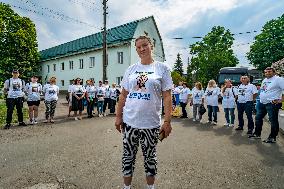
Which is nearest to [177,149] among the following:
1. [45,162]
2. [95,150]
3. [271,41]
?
[95,150]

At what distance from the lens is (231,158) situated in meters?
5.90

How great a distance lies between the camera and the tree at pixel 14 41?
3916cm

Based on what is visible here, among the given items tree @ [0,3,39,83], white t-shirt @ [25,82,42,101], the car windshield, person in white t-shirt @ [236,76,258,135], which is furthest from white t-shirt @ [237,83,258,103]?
tree @ [0,3,39,83]

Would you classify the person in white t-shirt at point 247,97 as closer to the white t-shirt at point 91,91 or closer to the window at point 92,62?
the white t-shirt at point 91,91

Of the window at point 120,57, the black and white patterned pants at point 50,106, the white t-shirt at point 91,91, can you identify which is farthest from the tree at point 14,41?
the black and white patterned pants at point 50,106

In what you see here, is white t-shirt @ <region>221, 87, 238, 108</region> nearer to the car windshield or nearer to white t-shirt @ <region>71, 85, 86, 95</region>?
white t-shirt @ <region>71, 85, 86, 95</region>

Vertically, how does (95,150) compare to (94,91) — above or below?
below

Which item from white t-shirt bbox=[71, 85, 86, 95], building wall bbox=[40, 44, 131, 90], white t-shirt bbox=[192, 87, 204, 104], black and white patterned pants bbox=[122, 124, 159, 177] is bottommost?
black and white patterned pants bbox=[122, 124, 159, 177]

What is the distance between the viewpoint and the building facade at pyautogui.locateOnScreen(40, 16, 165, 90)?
32281mm

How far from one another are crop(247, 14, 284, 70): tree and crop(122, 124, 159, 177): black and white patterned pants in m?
50.6

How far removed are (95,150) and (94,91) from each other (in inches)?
312

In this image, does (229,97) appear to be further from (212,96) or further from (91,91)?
(91,91)

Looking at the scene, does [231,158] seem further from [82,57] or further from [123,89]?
[82,57]

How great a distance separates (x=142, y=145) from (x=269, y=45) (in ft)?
170
